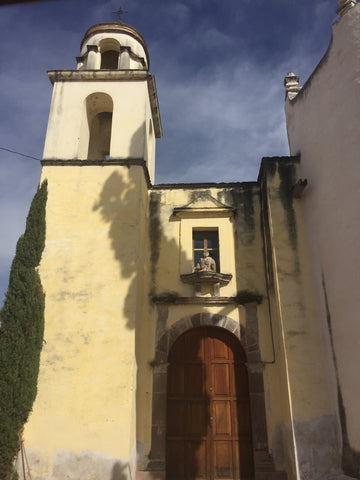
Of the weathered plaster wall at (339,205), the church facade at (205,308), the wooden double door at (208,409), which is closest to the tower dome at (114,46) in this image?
the church facade at (205,308)

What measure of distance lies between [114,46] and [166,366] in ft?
31.7

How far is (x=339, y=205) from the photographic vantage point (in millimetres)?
7473

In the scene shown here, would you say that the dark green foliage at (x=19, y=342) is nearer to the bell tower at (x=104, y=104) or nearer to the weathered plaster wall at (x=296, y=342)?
the bell tower at (x=104, y=104)

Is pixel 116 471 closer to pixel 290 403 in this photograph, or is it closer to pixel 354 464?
pixel 290 403

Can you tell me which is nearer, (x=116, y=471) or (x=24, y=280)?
(x=116, y=471)

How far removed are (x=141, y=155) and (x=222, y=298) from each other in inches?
154

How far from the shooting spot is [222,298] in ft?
28.9

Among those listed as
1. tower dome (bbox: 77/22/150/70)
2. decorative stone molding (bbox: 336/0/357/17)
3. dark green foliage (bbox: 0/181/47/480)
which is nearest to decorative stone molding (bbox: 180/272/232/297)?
dark green foliage (bbox: 0/181/47/480)

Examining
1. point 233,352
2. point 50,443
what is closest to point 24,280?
point 50,443

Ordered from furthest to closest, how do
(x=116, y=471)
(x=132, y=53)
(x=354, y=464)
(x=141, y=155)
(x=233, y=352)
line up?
(x=132, y=53) < (x=141, y=155) < (x=233, y=352) < (x=116, y=471) < (x=354, y=464)

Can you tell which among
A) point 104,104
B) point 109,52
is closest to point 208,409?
point 104,104

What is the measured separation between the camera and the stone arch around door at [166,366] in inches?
303

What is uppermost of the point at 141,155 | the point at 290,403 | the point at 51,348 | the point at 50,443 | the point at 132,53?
the point at 132,53

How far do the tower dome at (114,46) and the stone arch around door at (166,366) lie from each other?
24.2 feet
